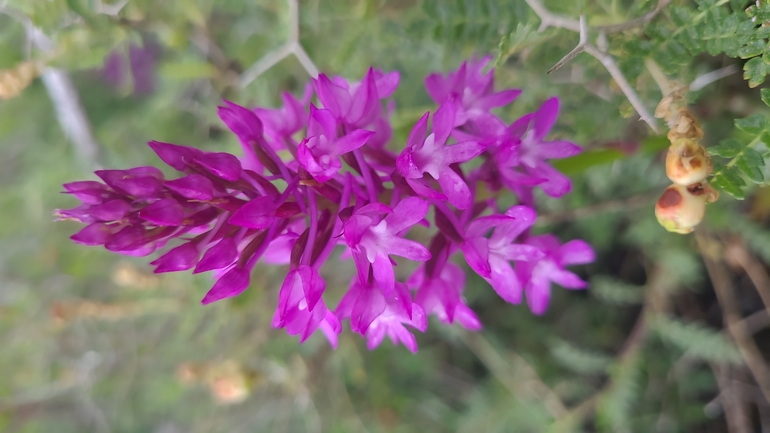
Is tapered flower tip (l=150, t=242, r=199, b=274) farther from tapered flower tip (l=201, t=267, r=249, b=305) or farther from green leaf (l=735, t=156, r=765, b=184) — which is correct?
green leaf (l=735, t=156, r=765, b=184)

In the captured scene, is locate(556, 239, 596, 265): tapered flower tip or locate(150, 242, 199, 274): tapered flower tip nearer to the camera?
locate(150, 242, 199, 274): tapered flower tip

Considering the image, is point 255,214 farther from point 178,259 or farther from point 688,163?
point 688,163

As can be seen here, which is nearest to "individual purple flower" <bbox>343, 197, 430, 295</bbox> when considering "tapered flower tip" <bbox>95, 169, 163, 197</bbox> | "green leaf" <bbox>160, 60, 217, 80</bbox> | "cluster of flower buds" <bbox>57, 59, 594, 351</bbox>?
"cluster of flower buds" <bbox>57, 59, 594, 351</bbox>

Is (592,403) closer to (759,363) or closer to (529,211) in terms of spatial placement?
(759,363)

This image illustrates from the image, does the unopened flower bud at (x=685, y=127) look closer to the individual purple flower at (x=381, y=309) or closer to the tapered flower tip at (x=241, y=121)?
the individual purple flower at (x=381, y=309)

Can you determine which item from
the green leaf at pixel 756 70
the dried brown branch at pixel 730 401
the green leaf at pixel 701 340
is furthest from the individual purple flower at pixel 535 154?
the dried brown branch at pixel 730 401

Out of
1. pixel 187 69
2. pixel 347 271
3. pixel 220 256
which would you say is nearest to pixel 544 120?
pixel 220 256

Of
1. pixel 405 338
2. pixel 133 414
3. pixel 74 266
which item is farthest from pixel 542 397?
pixel 133 414
